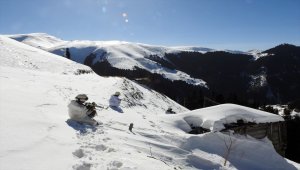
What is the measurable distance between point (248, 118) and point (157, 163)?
31.0ft

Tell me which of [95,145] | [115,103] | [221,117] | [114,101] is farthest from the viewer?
[114,101]

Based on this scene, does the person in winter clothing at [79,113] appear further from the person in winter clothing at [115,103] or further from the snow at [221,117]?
the snow at [221,117]

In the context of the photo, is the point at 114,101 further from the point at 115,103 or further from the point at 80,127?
the point at 80,127

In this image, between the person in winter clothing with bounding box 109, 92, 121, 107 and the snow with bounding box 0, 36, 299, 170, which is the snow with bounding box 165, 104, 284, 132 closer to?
the snow with bounding box 0, 36, 299, 170

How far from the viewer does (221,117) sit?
1538cm

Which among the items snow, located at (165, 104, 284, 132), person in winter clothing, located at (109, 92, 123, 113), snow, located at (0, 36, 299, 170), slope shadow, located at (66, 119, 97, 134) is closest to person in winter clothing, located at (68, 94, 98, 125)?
slope shadow, located at (66, 119, 97, 134)

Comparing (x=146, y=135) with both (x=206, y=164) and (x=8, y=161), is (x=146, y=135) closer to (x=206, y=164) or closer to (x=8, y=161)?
(x=206, y=164)

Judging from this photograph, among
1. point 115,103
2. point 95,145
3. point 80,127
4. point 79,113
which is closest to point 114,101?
point 115,103

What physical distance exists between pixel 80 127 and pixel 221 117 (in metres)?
7.92

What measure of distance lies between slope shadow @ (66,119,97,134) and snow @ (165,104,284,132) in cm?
661

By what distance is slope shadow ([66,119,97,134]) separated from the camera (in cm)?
993

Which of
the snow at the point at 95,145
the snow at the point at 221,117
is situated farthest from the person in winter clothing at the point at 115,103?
the snow at the point at 221,117

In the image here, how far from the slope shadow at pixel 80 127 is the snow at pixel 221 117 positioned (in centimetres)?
661

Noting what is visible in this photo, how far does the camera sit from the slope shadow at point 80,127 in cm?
993
